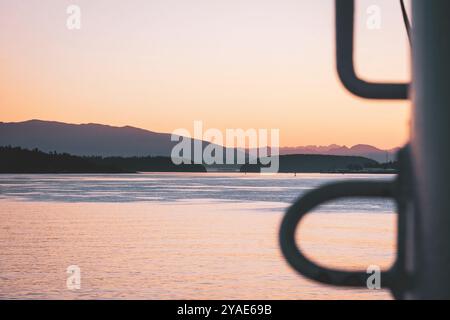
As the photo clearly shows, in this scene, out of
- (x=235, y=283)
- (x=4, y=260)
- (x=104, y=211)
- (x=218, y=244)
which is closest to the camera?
(x=235, y=283)

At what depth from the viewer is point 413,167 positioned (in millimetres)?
724

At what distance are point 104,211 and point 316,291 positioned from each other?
1813 inches

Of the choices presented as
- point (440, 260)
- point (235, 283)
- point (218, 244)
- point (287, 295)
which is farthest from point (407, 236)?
point (218, 244)

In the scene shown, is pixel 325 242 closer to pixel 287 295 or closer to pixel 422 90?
pixel 287 295

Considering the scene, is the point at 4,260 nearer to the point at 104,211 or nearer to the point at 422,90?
the point at 104,211
